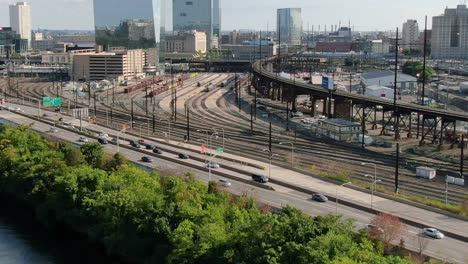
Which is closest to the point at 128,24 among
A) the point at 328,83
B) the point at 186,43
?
the point at 186,43

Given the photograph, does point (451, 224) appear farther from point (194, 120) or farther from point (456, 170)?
point (194, 120)

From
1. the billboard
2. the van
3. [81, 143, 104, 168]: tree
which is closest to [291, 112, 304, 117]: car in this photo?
the billboard

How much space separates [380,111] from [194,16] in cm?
11659

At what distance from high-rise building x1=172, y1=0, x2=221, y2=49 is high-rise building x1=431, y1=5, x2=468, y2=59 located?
57675 millimetres

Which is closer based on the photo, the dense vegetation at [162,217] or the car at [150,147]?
the dense vegetation at [162,217]

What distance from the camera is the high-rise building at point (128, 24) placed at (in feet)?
391

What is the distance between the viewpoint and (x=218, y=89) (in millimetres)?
73062

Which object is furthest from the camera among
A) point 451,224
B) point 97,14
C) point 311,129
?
point 97,14

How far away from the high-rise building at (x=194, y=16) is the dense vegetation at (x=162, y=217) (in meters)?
136

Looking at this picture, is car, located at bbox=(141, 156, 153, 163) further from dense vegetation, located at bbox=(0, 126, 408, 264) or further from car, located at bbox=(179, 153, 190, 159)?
dense vegetation, located at bbox=(0, 126, 408, 264)

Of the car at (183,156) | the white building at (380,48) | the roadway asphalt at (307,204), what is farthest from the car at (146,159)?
the white building at (380,48)

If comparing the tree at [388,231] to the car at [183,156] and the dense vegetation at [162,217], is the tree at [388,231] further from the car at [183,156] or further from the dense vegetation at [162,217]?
the car at [183,156]

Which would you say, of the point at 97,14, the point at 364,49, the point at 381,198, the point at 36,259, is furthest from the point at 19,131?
the point at 364,49

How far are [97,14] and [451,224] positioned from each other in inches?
4583
